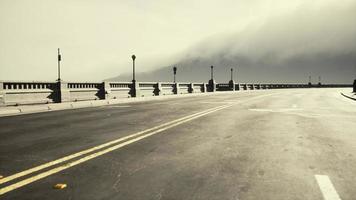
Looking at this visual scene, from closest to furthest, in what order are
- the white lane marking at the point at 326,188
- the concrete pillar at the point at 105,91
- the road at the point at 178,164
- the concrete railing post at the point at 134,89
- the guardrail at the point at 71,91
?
the white lane marking at the point at 326,188 → the road at the point at 178,164 → the guardrail at the point at 71,91 → the concrete pillar at the point at 105,91 → the concrete railing post at the point at 134,89

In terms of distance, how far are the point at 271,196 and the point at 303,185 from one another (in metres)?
0.71

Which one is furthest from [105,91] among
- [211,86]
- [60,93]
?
[211,86]

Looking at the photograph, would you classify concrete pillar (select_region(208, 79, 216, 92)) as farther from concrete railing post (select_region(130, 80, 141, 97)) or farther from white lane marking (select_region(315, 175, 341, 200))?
white lane marking (select_region(315, 175, 341, 200))

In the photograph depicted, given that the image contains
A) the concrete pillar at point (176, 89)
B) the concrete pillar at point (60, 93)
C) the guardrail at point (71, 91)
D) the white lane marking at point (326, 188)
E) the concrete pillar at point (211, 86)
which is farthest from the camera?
the concrete pillar at point (211, 86)

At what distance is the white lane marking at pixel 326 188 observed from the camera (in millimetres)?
4031

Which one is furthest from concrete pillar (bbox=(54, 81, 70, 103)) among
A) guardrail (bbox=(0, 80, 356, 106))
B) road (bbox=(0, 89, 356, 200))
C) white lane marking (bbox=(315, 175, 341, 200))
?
white lane marking (bbox=(315, 175, 341, 200))

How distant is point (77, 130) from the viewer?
9.68 meters

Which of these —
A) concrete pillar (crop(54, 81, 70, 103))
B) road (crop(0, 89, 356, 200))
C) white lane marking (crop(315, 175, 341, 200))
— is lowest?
white lane marking (crop(315, 175, 341, 200))

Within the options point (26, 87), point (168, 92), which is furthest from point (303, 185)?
point (168, 92)

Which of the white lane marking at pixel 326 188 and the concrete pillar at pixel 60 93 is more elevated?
the concrete pillar at pixel 60 93

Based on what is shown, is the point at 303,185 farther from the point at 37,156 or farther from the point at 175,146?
the point at 37,156

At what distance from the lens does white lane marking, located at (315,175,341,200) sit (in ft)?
13.2

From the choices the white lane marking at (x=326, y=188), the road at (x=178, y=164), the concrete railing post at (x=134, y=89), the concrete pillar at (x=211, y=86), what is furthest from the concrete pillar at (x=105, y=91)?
the concrete pillar at (x=211, y=86)

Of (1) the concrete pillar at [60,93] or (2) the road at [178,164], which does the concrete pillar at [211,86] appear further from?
(2) the road at [178,164]
